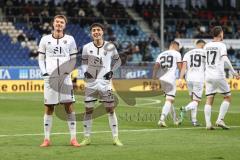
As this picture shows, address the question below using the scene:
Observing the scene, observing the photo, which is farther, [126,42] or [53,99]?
[126,42]

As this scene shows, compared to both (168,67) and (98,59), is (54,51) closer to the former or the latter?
(98,59)

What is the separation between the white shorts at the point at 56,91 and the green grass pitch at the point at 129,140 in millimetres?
826

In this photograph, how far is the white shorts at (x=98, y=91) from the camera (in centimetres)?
1293

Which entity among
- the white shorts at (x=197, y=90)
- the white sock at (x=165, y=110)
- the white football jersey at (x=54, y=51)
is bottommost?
the white sock at (x=165, y=110)

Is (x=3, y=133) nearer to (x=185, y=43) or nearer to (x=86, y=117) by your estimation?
(x=86, y=117)

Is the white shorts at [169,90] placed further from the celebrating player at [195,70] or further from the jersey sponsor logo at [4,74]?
the jersey sponsor logo at [4,74]

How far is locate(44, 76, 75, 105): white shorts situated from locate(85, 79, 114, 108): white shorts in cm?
42

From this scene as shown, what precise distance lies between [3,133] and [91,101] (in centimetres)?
302

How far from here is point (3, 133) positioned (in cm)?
1513

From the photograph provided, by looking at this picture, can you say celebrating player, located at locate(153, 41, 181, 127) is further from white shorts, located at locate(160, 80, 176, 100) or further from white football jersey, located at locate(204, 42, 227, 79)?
white football jersey, located at locate(204, 42, 227, 79)

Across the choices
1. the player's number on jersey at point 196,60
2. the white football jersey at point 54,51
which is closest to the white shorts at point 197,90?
the player's number on jersey at point 196,60

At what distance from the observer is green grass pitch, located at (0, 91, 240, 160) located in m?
11.4

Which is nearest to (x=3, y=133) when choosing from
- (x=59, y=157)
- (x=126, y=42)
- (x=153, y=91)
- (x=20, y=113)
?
(x=59, y=157)

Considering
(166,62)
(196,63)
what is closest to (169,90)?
(166,62)
